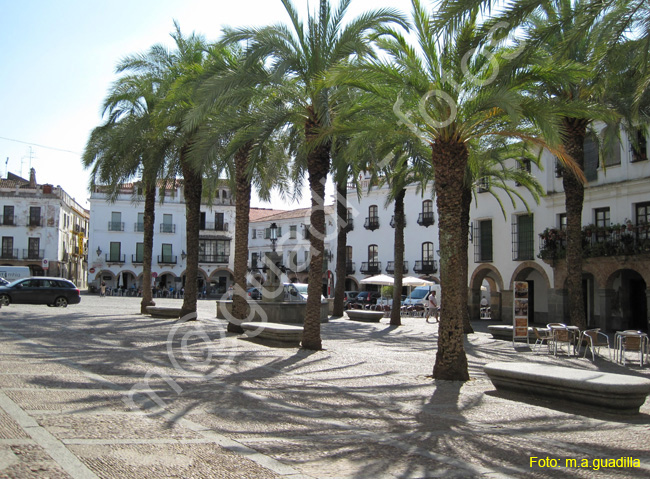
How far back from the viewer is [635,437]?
7035 mm

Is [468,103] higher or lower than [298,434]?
higher

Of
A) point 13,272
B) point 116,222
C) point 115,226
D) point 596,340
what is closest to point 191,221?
point 596,340

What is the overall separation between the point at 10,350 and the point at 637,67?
13784 millimetres

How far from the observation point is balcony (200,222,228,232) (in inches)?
2766

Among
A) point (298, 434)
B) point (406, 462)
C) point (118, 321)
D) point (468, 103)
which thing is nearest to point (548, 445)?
point (406, 462)

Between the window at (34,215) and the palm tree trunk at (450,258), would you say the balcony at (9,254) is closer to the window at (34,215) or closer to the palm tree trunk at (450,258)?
the window at (34,215)

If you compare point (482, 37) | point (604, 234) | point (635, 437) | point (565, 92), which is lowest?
point (635, 437)

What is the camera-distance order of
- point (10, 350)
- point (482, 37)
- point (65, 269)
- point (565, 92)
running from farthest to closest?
point (65, 269)
point (565, 92)
point (10, 350)
point (482, 37)

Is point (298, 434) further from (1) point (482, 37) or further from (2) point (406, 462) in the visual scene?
(1) point (482, 37)

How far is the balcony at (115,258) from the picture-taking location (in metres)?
66.9

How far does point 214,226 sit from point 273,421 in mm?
64407

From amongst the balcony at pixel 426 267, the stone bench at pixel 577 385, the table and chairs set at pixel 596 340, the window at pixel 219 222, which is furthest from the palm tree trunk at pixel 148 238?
the window at pixel 219 222

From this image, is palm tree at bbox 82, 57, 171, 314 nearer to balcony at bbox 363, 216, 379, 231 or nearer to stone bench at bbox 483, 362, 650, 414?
stone bench at bbox 483, 362, 650, 414

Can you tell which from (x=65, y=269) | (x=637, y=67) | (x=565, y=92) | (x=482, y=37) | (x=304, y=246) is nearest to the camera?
(x=482, y=37)
